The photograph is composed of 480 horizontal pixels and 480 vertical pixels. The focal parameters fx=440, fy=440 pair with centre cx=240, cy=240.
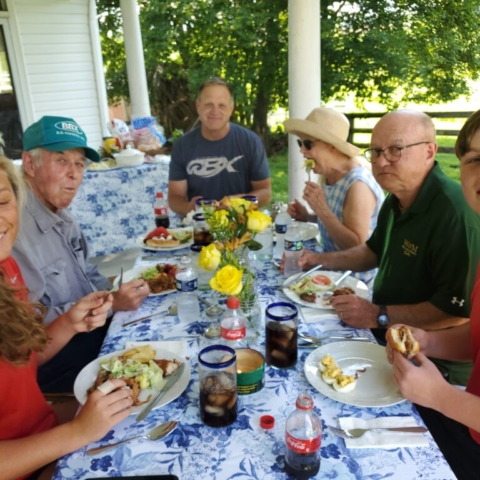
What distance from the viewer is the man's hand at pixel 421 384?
1.25 m

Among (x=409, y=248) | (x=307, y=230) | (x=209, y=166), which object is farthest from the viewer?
(x=209, y=166)

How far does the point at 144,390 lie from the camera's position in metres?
1.39

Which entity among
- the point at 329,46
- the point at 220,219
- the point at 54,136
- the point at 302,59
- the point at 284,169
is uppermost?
the point at 329,46

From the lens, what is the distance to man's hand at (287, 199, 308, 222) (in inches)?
123

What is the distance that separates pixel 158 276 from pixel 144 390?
2.87ft

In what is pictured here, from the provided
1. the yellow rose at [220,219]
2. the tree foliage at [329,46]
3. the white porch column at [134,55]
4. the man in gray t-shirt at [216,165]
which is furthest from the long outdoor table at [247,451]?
the tree foliage at [329,46]

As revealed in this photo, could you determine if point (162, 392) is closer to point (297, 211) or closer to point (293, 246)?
point (293, 246)

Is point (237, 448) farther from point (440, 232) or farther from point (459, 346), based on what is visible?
point (440, 232)

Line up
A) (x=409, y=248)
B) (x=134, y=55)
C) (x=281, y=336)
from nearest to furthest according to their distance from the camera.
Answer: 1. (x=281, y=336)
2. (x=409, y=248)
3. (x=134, y=55)

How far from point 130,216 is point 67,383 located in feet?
10.7

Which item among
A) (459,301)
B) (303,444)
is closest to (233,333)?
(303,444)

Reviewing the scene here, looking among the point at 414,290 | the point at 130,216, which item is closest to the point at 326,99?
the point at 130,216

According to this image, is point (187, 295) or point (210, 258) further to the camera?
point (187, 295)

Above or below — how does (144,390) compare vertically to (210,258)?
below
